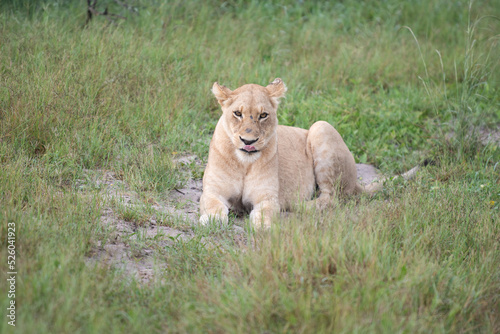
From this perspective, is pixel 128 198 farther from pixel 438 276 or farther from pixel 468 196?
pixel 468 196

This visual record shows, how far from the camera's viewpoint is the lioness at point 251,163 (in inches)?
169

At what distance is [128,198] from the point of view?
4441mm

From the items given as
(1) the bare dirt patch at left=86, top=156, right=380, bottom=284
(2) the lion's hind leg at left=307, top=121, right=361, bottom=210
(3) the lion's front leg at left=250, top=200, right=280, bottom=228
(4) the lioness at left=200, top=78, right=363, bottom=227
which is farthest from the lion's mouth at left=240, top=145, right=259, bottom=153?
(2) the lion's hind leg at left=307, top=121, right=361, bottom=210

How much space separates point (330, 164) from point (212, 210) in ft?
5.32

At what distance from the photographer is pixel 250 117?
4.29 meters

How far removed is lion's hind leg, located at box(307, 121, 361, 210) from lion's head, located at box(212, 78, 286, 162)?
0.93 meters

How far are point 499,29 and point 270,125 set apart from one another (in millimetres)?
6802

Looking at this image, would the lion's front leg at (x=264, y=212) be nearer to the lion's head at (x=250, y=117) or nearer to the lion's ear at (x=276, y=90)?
the lion's head at (x=250, y=117)

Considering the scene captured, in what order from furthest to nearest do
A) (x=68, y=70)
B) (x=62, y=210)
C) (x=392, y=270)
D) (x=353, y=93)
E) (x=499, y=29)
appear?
(x=499, y=29) < (x=353, y=93) < (x=68, y=70) < (x=62, y=210) < (x=392, y=270)

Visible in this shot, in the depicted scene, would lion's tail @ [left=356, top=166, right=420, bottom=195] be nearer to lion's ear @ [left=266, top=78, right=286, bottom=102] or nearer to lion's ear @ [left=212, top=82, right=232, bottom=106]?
lion's ear @ [left=266, top=78, right=286, bottom=102]

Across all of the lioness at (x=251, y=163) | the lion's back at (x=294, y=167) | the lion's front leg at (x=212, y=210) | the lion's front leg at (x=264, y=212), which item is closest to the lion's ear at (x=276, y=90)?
the lioness at (x=251, y=163)

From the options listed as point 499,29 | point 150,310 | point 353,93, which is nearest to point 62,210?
point 150,310

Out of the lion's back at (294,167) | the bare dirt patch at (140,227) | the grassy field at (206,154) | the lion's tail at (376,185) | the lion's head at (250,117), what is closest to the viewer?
the grassy field at (206,154)

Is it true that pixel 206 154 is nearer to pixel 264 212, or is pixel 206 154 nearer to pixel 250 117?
pixel 250 117
